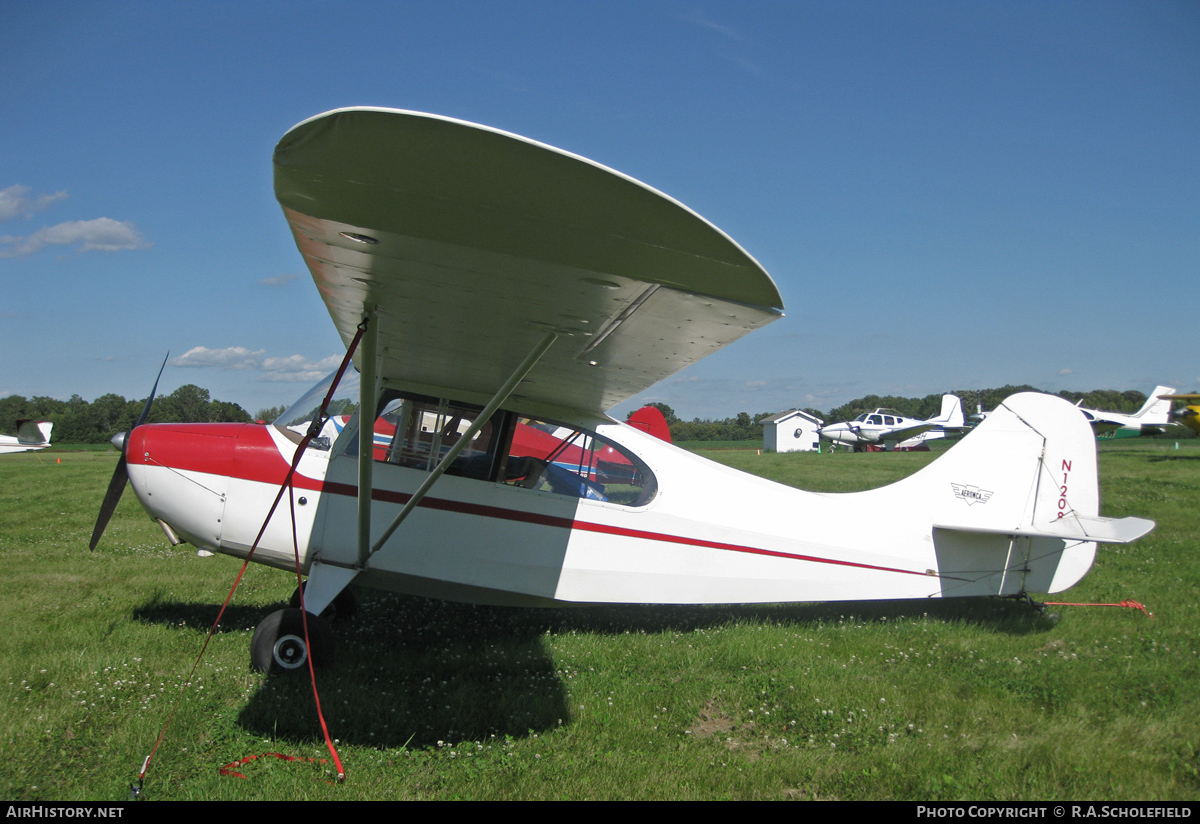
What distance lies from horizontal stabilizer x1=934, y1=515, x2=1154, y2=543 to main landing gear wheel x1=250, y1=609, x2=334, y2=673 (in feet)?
16.6

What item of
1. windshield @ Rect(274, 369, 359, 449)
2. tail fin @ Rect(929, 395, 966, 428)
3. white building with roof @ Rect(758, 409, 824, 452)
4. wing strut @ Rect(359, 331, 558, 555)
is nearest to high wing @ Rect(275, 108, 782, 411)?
wing strut @ Rect(359, 331, 558, 555)

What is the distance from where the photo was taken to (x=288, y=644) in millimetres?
4387

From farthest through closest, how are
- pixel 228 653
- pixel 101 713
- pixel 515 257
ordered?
1. pixel 228 653
2. pixel 101 713
3. pixel 515 257

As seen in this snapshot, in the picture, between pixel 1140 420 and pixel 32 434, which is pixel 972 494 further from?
pixel 1140 420

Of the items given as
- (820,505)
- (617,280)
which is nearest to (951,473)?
(820,505)

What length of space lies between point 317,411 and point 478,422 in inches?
69.9

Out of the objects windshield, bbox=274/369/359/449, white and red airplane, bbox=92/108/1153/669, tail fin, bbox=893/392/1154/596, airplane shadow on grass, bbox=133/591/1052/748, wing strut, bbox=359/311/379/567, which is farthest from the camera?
tail fin, bbox=893/392/1154/596

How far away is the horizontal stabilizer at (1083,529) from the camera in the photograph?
4.84 meters

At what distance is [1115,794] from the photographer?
308cm

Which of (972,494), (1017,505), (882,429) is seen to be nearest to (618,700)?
(972,494)

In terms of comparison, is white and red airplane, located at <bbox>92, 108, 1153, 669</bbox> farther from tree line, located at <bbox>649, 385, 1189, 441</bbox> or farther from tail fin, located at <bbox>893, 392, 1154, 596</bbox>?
tree line, located at <bbox>649, 385, 1189, 441</bbox>

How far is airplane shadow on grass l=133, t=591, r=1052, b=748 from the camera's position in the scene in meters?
3.77
